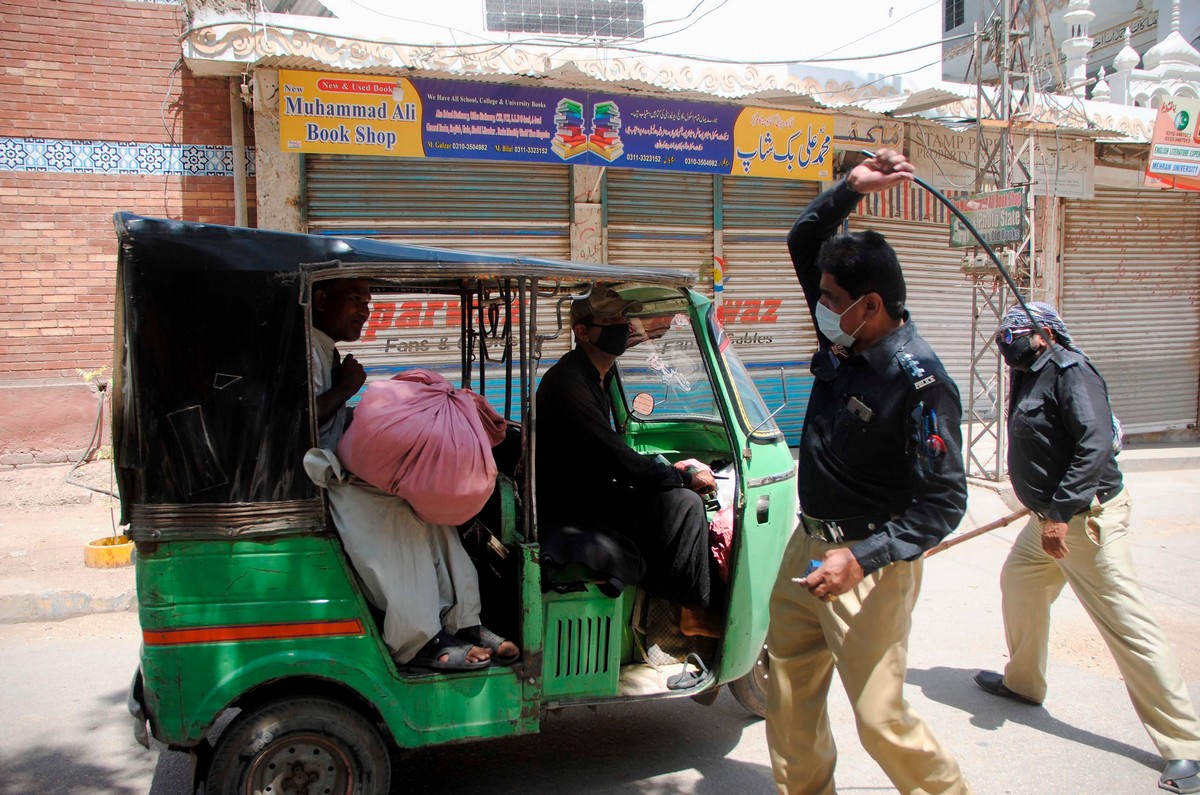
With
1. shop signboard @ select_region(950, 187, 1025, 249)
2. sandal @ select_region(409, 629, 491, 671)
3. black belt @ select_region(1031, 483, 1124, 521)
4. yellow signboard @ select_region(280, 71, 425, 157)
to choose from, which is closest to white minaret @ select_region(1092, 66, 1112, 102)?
shop signboard @ select_region(950, 187, 1025, 249)

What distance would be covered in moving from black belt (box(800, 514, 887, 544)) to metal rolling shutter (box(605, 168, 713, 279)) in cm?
724

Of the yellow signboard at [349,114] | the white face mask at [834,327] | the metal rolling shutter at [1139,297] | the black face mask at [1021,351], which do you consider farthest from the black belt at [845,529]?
the metal rolling shutter at [1139,297]

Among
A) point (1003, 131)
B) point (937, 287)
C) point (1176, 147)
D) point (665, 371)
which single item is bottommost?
point (665, 371)

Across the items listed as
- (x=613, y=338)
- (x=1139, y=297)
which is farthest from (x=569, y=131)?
(x=1139, y=297)

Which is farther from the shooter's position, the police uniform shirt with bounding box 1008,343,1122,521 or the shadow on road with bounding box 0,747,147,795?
the police uniform shirt with bounding box 1008,343,1122,521

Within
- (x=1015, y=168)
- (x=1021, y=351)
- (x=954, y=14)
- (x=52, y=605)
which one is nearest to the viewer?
(x=1021, y=351)

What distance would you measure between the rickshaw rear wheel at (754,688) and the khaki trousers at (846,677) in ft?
3.18

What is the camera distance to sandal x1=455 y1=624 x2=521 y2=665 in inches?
114

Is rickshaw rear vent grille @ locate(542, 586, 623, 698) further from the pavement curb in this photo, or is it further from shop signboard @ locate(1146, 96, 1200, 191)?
shop signboard @ locate(1146, 96, 1200, 191)

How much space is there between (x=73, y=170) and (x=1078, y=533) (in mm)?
8405

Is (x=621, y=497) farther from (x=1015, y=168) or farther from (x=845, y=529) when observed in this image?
(x=1015, y=168)

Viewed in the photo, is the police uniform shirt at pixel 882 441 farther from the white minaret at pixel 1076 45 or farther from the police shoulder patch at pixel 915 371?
the white minaret at pixel 1076 45

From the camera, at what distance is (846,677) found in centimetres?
258

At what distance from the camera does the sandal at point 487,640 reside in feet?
9.53
